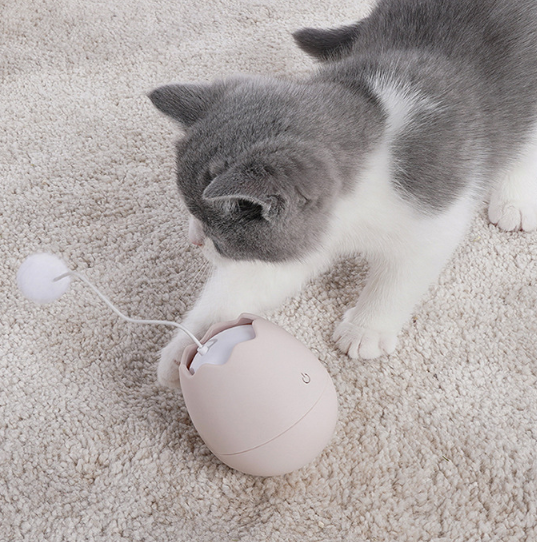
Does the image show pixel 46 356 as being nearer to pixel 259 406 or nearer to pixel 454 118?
pixel 259 406

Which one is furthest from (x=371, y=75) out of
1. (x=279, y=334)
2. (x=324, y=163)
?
(x=279, y=334)

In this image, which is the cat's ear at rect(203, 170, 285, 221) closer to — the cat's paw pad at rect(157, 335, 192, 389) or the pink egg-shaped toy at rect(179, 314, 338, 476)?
the pink egg-shaped toy at rect(179, 314, 338, 476)

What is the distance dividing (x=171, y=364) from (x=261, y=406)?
10.6 inches

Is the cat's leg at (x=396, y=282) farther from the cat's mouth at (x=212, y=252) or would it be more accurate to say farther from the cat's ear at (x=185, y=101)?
the cat's ear at (x=185, y=101)

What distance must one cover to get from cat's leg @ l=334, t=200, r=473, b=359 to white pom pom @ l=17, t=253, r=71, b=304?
570 mm

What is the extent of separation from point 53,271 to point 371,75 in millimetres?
670

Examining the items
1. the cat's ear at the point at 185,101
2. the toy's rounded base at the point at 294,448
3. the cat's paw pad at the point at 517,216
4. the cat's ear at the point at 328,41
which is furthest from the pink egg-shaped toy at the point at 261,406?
the cat's ear at the point at 328,41

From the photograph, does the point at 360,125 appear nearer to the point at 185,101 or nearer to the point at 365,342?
the point at 185,101

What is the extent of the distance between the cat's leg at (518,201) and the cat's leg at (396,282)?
0.26m

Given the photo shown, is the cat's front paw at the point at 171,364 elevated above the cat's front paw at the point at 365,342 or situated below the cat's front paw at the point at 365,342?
below

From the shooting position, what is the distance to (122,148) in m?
1.57

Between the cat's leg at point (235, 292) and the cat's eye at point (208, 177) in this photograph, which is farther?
the cat's leg at point (235, 292)

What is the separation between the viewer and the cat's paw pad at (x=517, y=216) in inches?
54.7

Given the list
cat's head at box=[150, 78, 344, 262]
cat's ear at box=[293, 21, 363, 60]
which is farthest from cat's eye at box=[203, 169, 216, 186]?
cat's ear at box=[293, 21, 363, 60]
